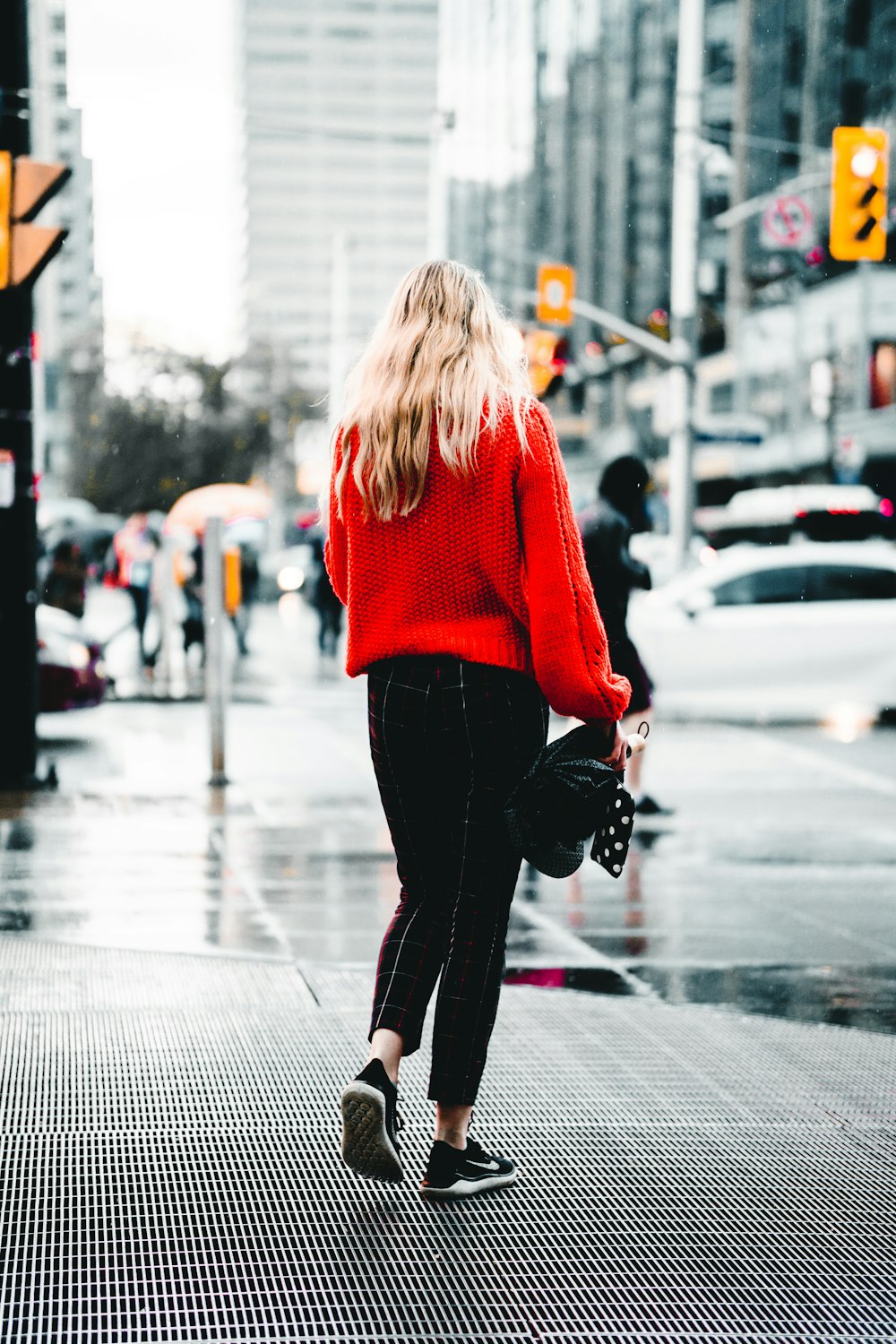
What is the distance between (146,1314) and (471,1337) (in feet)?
1.90

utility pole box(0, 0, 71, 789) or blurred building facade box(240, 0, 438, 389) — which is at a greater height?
blurred building facade box(240, 0, 438, 389)

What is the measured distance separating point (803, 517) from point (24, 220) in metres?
15.8

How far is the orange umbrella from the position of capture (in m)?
23.4

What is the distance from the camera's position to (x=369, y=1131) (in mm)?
3689

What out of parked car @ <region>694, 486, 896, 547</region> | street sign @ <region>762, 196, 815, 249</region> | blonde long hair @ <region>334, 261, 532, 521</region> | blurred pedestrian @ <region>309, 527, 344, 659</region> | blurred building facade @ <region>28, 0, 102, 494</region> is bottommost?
blurred pedestrian @ <region>309, 527, 344, 659</region>

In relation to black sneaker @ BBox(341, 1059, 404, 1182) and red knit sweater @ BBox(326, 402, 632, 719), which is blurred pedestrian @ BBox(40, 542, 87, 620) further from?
black sneaker @ BBox(341, 1059, 404, 1182)

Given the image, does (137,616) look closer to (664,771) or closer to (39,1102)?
(664,771)

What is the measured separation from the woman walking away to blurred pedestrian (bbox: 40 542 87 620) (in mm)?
15157

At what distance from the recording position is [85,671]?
1309cm

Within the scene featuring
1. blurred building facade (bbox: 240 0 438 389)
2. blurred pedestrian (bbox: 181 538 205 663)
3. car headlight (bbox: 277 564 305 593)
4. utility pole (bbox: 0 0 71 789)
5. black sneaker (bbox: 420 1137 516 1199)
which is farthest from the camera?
blurred building facade (bbox: 240 0 438 389)

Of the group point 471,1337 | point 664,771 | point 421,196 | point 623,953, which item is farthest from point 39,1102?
point 421,196

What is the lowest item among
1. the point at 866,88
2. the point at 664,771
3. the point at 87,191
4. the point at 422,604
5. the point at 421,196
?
the point at 664,771

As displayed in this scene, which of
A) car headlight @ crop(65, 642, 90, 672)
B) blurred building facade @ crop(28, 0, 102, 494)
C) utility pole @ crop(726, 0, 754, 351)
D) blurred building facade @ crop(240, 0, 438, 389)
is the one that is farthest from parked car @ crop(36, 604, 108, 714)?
blurred building facade @ crop(240, 0, 438, 389)

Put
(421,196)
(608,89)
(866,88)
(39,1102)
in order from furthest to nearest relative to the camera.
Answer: (421,196), (608,89), (866,88), (39,1102)
